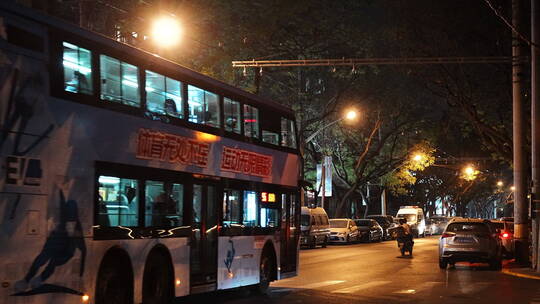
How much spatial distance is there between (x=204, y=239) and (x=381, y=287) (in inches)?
226

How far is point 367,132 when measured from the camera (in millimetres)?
55344

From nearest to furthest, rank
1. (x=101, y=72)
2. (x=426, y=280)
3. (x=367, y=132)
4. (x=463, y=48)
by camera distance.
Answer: (x=101, y=72) < (x=426, y=280) < (x=463, y=48) < (x=367, y=132)

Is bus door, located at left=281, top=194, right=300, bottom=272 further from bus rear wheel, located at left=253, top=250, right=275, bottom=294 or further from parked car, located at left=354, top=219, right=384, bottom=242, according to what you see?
parked car, located at left=354, top=219, right=384, bottom=242

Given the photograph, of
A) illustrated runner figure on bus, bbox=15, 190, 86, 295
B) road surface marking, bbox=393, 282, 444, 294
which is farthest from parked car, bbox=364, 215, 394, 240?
illustrated runner figure on bus, bbox=15, 190, 86, 295

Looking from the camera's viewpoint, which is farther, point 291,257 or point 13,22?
point 291,257

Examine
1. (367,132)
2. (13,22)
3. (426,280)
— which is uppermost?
(367,132)

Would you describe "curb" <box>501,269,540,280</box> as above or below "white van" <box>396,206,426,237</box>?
below

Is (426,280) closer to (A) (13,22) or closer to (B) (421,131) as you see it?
(A) (13,22)

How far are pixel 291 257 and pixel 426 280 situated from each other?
13.6 ft

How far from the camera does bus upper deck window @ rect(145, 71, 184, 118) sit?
13172mm

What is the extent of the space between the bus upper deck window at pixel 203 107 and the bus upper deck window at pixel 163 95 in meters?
0.39

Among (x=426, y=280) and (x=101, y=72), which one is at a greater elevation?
(x=101, y=72)

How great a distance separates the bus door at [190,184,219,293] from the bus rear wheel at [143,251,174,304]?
85 centimetres

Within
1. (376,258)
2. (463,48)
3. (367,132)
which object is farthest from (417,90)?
A: (376,258)
